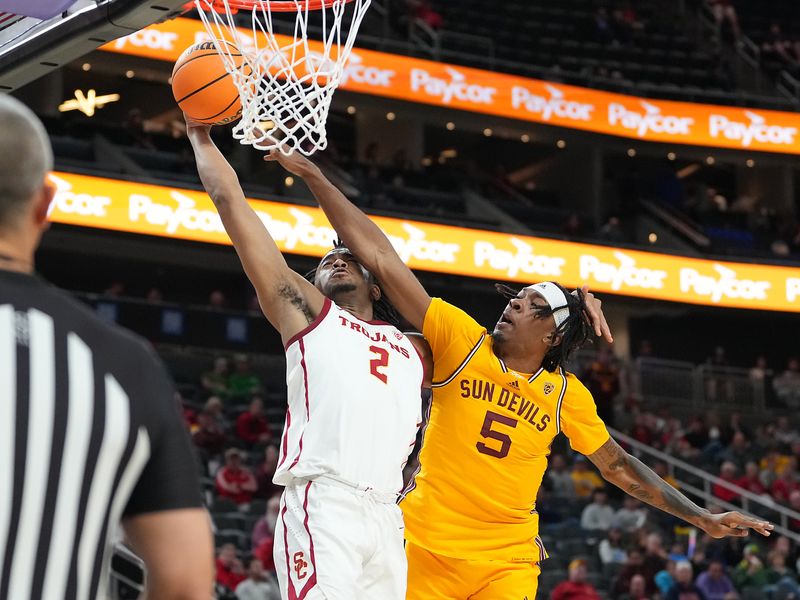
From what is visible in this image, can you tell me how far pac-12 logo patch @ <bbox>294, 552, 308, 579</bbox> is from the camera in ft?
15.3

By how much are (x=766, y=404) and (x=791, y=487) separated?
17.6 feet

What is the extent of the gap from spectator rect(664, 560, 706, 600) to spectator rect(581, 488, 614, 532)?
211 centimetres

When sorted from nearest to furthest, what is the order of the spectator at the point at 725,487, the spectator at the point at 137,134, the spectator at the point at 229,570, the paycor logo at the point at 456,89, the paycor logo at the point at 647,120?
the spectator at the point at 229,570 < the spectator at the point at 725,487 < the spectator at the point at 137,134 < the paycor logo at the point at 456,89 < the paycor logo at the point at 647,120

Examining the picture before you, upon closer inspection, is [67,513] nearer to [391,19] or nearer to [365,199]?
[365,199]

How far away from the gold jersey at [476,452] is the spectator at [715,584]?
329 inches

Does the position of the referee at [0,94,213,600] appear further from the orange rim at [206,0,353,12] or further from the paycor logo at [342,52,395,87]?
the paycor logo at [342,52,395,87]

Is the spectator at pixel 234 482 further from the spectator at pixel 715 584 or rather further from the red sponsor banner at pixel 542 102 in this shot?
the red sponsor banner at pixel 542 102

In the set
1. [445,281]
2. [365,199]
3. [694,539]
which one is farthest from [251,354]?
[694,539]

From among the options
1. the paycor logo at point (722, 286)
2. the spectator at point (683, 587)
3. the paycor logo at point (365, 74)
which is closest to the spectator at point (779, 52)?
the paycor logo at point (722, 286)

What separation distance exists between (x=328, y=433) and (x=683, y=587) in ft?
30.4

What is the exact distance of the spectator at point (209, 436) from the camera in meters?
14.2

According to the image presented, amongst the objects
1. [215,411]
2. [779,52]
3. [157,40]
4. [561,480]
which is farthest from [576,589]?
[779,52]

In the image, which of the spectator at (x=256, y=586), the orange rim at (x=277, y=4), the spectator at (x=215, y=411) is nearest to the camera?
the orange rim at (x=277, y=4)

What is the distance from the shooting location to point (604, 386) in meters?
18.8
